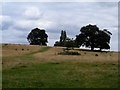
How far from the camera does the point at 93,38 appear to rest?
109500mm

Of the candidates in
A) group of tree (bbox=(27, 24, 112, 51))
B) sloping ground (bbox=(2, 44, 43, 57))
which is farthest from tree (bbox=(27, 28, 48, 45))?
sloping ground (bbox=(2, 44, 43, 57))

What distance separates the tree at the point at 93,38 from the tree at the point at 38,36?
25609 millimetres

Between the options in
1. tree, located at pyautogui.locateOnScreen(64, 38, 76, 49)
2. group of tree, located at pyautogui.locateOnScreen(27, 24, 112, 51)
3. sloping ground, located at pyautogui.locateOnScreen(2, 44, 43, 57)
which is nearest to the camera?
sloping ground, located at pyautogui.locateOnScreen(2, 44, 43, 57)

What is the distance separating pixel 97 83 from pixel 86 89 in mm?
3196

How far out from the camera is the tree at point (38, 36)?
434 ft

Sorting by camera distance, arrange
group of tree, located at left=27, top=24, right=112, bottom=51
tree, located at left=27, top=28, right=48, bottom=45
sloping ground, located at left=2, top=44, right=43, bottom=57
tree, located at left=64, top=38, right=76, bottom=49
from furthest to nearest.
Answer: tree, located at left=27, top=28, right=48, bottom=45 → group of tree, located at left=27, top=24, right=112, bottom=51 → tree, located at left=64, top=38, right=76, bottom=49 → sloping ground, located at left=2, top=44, right=43, bottom=57

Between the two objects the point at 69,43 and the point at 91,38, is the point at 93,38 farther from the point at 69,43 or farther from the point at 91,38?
the point at 69,43

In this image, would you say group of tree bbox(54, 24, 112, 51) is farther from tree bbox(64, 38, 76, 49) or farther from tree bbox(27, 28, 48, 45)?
tree bbox(27, 28, 48, 45)

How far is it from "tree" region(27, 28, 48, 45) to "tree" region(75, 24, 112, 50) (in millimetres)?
25609

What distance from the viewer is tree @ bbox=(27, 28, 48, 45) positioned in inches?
5207

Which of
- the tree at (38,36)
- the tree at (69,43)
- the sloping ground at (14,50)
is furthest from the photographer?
the tree at (38,36)

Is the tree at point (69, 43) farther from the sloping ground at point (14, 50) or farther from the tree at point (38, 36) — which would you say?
the tree at point (38, 36)

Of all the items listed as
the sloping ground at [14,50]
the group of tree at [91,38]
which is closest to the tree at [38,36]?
the group of tree at [91,38]

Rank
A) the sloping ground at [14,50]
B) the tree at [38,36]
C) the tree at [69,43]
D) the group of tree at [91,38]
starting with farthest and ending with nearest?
the tree at [38,36] → the group of tree at [91,38] → the tree at [69,43] → the sloping ground at [14,50]
